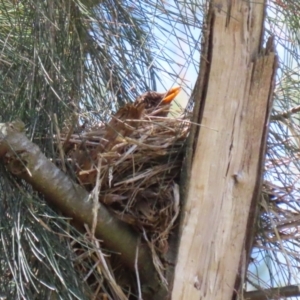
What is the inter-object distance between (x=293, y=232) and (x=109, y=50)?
Result: 24.3 inches

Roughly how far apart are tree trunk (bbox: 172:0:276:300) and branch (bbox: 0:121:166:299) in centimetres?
11

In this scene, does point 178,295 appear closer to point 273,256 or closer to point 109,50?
point 273,256

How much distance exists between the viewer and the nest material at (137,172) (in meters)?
1.48

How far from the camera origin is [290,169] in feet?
5.62

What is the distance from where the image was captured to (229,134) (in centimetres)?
144

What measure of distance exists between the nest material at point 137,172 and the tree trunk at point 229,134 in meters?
0.06

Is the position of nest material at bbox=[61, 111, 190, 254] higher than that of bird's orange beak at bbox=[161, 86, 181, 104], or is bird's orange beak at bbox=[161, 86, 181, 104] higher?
bird's orange beak at bbox=[161, 86, 181, 104]

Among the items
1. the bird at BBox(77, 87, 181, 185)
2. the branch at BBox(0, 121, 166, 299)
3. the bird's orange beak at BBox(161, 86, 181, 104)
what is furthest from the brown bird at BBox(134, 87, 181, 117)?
the branch at BBox(0, 121, 166, 299)

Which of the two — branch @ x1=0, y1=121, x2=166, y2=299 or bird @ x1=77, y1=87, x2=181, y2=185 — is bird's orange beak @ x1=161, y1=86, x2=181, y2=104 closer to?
bird @ x1=77, y1=87, x2=181, y2=185

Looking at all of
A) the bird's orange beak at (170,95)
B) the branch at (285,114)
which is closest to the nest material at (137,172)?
the branch at (285,114)

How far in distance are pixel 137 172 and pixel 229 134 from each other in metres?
0.24

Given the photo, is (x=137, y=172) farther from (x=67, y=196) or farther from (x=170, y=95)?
(x=170, y=95)

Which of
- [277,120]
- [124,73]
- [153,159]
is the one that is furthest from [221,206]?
[124,73]

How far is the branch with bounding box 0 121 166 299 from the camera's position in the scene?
1.36 m
